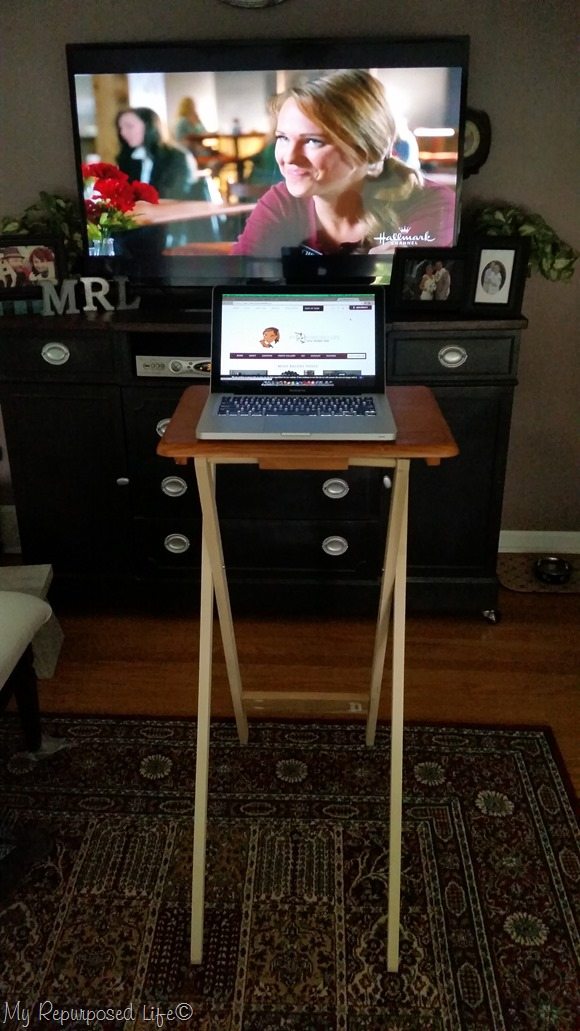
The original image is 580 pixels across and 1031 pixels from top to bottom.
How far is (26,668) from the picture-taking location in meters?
1.86

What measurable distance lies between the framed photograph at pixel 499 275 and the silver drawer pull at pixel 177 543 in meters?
1.08

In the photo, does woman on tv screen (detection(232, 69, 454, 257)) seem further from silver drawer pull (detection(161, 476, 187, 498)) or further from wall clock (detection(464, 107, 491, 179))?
silver drawer pull (detection(161, 476, 187, 498))

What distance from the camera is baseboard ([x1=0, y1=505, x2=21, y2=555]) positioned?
3.03m

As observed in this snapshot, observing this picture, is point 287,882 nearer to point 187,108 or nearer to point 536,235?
point 536,235

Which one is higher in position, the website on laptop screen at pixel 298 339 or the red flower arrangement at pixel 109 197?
the red flower arrangement at pixel 109 197

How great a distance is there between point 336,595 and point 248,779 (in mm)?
725

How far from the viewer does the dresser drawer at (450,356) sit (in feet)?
7.47

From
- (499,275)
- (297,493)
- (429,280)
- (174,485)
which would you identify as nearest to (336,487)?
(297,493)

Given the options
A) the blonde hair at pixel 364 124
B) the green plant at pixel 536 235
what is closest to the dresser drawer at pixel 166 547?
the blonde hair at pixel 364 124

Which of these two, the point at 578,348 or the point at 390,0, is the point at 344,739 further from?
the point at 390,0

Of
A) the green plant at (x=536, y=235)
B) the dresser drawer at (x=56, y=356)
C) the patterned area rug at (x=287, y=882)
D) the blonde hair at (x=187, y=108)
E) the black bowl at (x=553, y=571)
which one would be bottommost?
the patterned area rug at (x=287, y=882)

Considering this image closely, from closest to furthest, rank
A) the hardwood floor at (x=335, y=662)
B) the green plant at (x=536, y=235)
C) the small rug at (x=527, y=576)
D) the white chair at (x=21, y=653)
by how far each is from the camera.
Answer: the white chair at (x=21, y=653)
the hardwood floor at (x=335, y=662)
the green plant at (x=536, y=235)
the small rug at (x=527, y=576)

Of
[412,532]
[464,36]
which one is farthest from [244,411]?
[464,36]

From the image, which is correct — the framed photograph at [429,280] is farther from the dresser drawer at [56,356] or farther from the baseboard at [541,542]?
the baseboard at [541,542]
